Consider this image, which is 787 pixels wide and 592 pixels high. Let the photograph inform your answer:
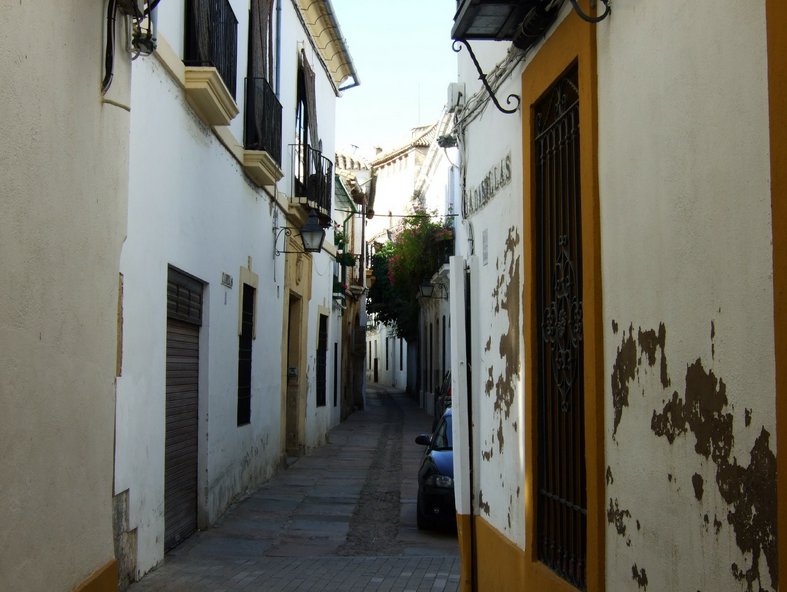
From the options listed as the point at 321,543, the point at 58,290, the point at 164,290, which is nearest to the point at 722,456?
the point at 58,290

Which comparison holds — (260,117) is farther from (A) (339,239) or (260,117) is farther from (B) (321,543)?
(A) (339,239)

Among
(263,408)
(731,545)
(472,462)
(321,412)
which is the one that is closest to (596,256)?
(731,545)

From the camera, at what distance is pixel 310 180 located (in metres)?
Result: 16.0

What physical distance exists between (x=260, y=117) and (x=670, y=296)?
30.5 feet

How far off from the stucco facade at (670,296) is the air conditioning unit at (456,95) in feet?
Answer: 7.35

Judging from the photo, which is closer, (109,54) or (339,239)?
(109,54)

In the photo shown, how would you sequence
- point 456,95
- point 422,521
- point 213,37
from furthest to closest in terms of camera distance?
1. point 422,521
2. point 213,37
3. point 456,95

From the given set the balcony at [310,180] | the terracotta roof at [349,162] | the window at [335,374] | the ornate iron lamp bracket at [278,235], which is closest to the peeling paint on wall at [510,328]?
the ornate iron lamp bracket at [278,235]

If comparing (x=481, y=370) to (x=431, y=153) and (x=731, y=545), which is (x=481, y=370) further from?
(x=431, y=153)

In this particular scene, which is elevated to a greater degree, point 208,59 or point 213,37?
point 213,37

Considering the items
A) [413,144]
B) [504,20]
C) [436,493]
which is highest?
[413,144]

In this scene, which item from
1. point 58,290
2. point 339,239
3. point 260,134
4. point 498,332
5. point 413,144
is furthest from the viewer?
point 413,144

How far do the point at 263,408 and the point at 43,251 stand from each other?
9.20m

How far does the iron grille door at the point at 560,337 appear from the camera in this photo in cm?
479
